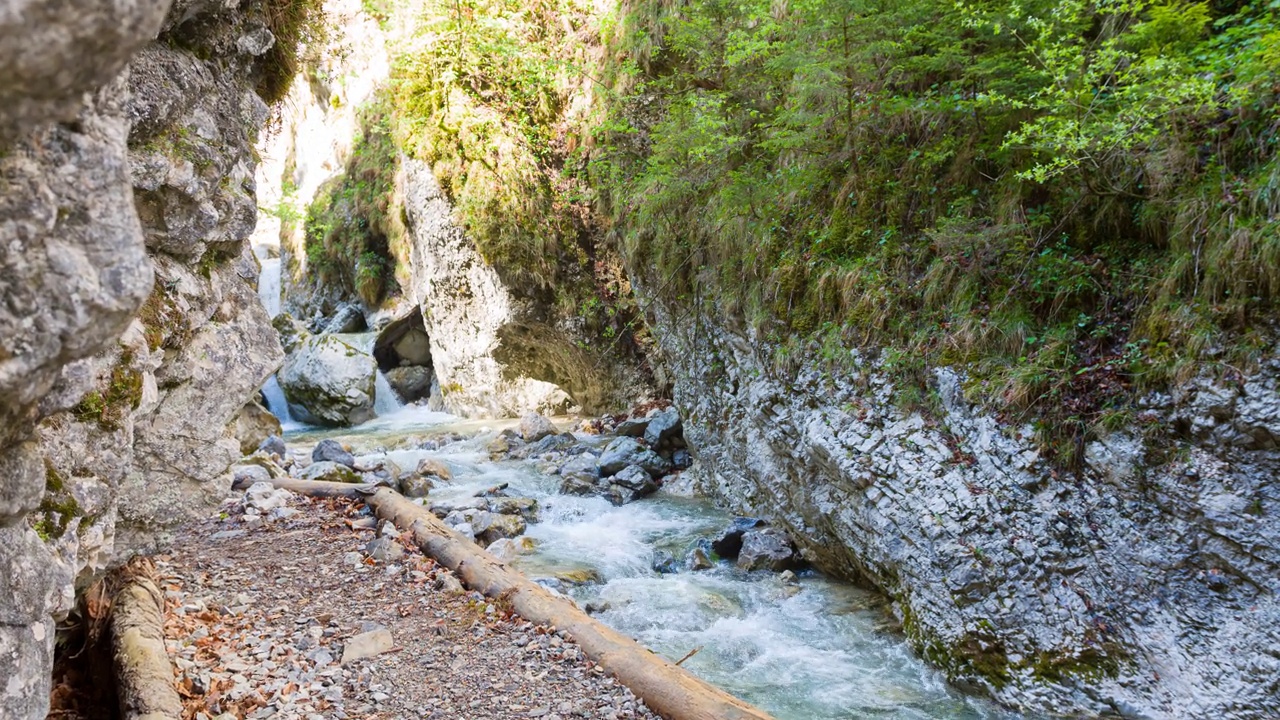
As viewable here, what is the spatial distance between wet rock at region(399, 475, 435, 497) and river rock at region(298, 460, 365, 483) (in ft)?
2.07

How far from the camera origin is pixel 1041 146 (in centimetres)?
494

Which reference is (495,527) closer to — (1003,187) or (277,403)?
(1003,187)

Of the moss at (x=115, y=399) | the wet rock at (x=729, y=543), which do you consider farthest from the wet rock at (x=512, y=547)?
the moss at (x=115, y=399)

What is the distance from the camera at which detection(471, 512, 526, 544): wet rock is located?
870 cm

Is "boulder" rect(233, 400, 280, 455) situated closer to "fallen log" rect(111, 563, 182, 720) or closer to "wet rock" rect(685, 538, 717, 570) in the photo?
"fallen log" rect(111, 563, 182, 720)

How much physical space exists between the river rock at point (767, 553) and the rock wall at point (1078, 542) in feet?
3.20

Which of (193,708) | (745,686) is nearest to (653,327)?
(745,686)

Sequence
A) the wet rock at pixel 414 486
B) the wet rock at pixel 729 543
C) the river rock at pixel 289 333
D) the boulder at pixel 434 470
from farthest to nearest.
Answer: the river rock at pixel 289 333 → the boulder at pixel 434 470 → the wet rock at pixel 414 486 → the wet rock at pixel 729 543

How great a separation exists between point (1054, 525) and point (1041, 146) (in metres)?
2.72

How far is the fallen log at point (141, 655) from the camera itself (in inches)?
149

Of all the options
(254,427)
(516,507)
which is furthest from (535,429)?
(254,427)

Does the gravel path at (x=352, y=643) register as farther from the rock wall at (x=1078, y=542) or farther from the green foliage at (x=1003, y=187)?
the green foliage at (x=1003, y=187)

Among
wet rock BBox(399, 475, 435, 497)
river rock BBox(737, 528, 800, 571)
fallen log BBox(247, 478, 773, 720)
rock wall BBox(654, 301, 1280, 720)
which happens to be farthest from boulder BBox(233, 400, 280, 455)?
rock wall BBox(654, 301, 1280, 720)

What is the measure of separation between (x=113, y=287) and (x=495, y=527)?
24.7 ft
